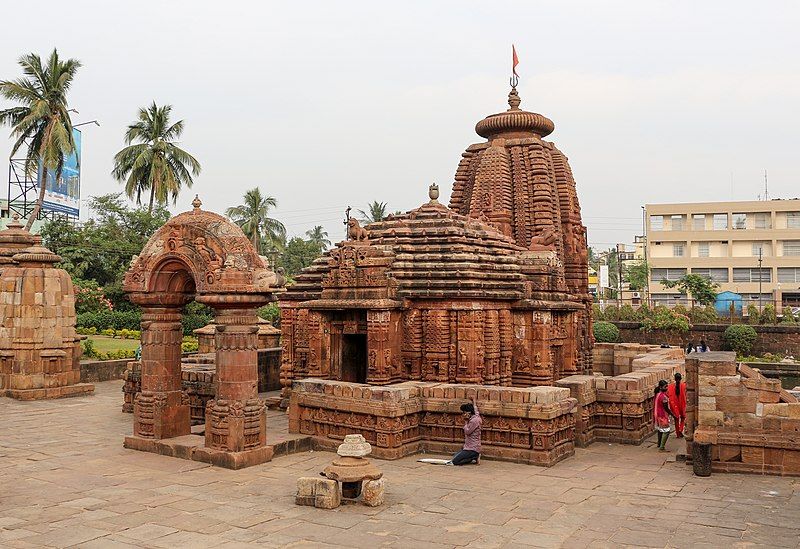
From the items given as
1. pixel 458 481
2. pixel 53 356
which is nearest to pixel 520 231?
pixel 458 481

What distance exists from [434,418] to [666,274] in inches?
2191

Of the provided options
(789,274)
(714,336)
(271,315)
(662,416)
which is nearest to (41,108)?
(271,315)

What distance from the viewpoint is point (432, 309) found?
1427 cm

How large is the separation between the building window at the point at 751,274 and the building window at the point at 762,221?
13.1 ft

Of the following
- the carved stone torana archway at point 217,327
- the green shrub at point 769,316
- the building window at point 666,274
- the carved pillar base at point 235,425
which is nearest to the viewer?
the carved pillar base at point 235,425

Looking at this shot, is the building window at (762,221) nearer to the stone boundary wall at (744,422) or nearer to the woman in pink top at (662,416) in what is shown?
the woman in pink top at (662,416)

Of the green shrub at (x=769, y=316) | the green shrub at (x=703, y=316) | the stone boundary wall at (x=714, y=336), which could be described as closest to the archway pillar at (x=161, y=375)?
the stone boundary wall at (x=714, y=336)

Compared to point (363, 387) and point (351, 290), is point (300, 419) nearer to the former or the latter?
point (363, 387)

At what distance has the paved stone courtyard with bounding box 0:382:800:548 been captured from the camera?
7.53 metres

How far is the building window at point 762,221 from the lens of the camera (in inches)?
2392

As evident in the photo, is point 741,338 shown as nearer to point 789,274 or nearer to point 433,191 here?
point 789,274

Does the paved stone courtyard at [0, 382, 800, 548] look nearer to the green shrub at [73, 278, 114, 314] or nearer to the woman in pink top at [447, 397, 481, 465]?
the woman in pink top at [447, 397, 481, 465]

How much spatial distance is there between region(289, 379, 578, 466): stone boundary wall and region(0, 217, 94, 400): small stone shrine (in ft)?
33.5

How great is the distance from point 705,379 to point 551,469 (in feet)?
9.20
